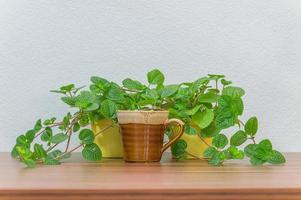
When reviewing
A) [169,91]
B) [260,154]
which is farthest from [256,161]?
[169,91]

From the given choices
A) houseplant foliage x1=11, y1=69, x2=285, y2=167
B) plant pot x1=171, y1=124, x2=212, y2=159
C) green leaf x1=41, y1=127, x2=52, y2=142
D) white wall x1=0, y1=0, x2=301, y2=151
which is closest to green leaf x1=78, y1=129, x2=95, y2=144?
houseplant foliage x1=11, y1=69, x2=285, y2=167

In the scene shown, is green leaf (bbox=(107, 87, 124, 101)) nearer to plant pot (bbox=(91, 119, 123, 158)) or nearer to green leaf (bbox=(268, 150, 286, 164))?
plant pot (bbox=(91, 119, 123, 158))

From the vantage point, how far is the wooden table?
2.28 ft

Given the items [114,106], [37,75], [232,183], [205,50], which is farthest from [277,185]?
[37,75]

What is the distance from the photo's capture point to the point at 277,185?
0.75m

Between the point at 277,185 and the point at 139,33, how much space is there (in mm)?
796

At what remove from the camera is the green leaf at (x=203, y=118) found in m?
1.13

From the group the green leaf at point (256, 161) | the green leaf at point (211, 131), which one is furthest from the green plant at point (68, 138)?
the green leaf at point (256, 161)

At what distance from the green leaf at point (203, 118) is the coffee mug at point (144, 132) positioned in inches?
2.5

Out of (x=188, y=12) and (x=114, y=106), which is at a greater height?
(x=188, y=12)

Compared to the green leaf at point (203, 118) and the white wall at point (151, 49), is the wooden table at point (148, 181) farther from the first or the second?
the white wall at point (151, 49)

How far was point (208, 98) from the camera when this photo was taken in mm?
1168

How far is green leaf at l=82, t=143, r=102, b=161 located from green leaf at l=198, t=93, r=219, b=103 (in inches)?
10.1
